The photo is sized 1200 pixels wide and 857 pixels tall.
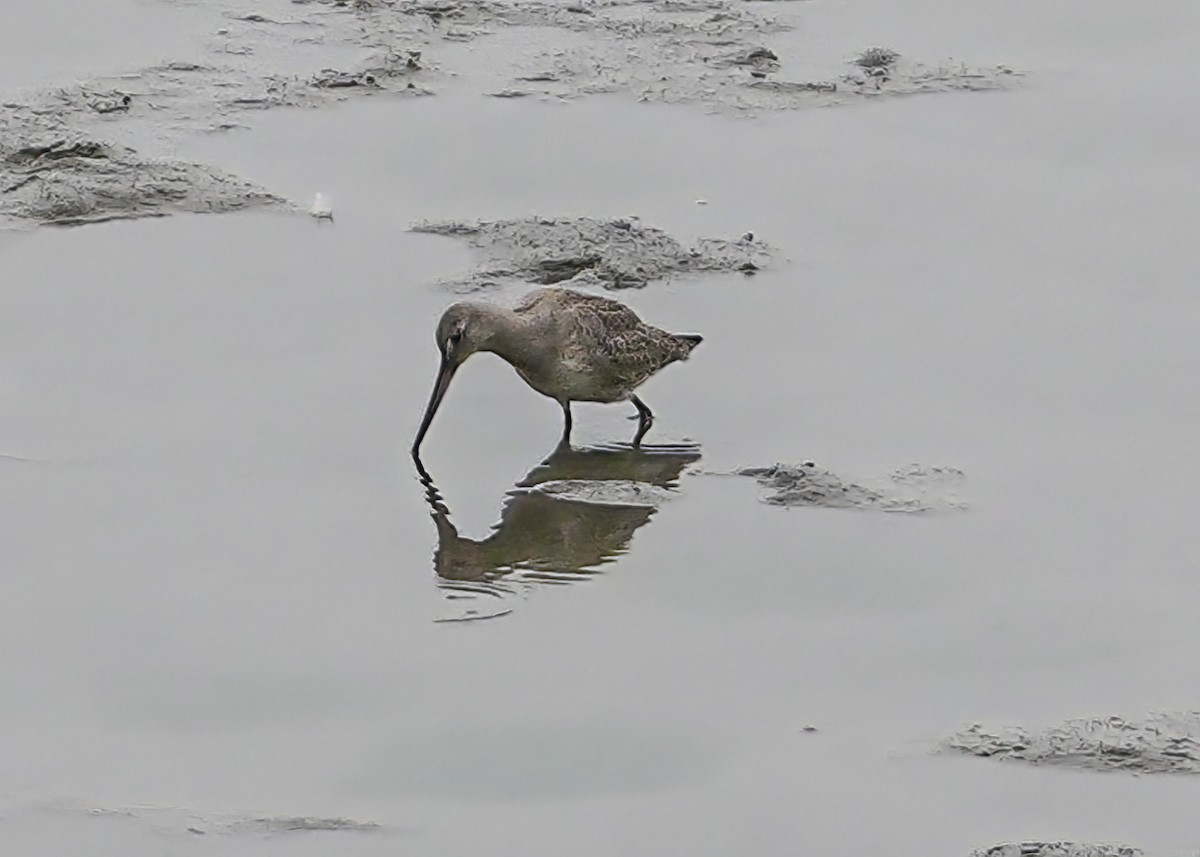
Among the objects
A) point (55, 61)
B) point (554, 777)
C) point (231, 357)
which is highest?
point (55, 61)

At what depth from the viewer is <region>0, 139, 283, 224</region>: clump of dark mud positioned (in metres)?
9.95

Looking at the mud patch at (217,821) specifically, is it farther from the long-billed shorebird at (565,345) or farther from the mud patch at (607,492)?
the long-billed shorebird at (565,345)

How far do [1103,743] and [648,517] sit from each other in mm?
2052

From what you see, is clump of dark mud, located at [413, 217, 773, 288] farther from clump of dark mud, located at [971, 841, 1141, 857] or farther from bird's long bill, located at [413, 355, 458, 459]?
clump of dark mud, located at [971, 841, 1141, 857]

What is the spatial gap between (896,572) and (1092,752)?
1243 millimetres

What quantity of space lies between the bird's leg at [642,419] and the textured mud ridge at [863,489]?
2.17ft

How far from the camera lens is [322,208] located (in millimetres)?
10016

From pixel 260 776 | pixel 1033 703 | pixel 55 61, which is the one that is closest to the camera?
pixel 260 776

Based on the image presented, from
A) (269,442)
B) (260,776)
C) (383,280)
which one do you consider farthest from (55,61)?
(260,776)

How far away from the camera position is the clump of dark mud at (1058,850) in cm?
588

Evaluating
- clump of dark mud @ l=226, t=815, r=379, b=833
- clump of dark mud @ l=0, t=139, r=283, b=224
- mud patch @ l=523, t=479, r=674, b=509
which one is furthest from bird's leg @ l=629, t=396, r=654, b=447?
clump of dark mud @ l=226, t=815, r=379, b=833

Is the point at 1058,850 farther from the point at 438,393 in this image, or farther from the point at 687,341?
the point at 687,341

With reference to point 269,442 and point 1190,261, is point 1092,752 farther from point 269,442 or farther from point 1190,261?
point 1190,261

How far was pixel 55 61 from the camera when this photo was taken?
11.5 meters
